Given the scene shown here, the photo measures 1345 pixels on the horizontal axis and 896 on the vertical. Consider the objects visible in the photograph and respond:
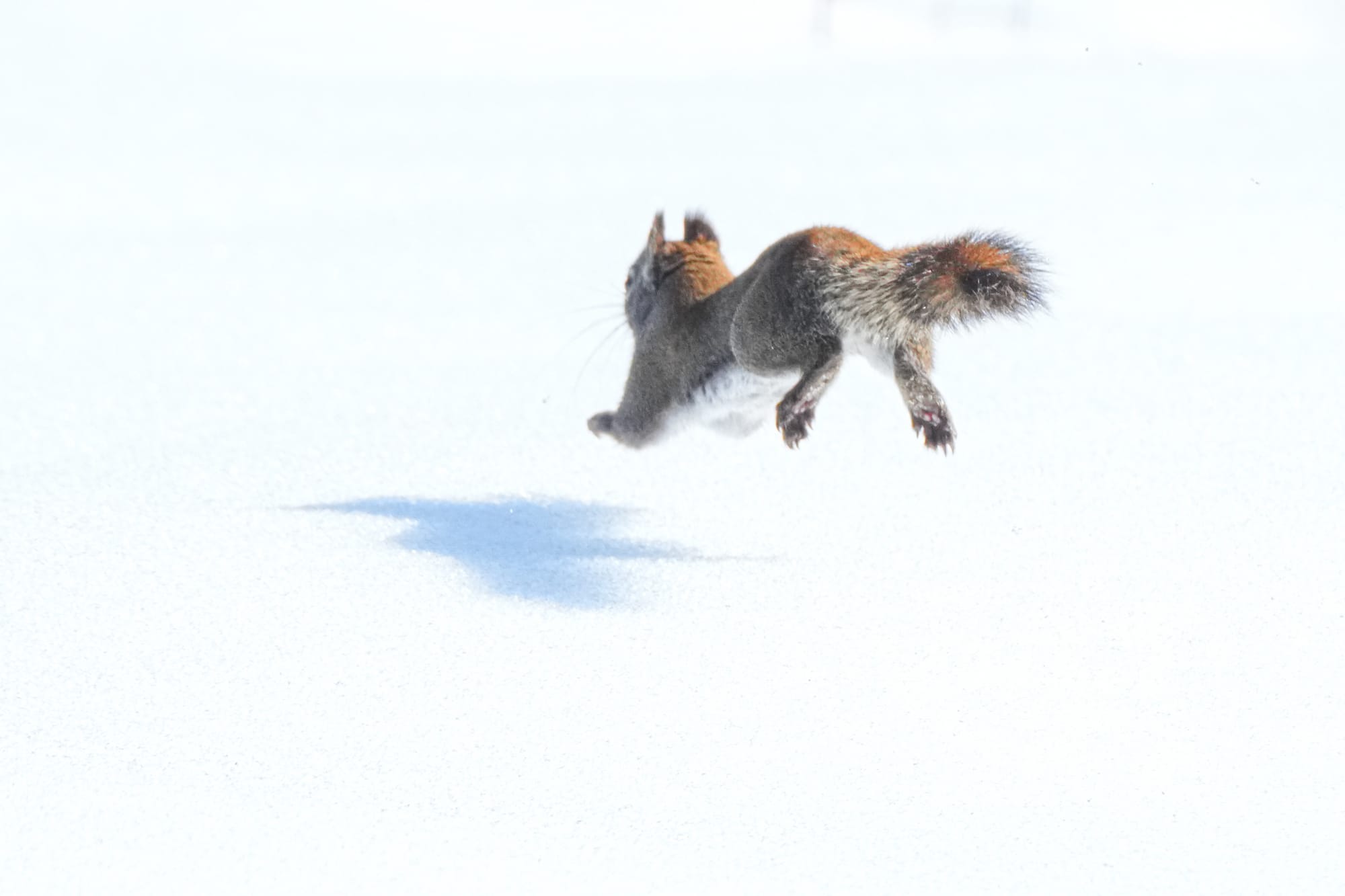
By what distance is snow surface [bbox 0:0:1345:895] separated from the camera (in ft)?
10.8

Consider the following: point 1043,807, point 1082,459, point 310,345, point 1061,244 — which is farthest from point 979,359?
point 1043,807

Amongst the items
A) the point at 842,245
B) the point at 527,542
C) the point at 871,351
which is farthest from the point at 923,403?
the point at 527,542

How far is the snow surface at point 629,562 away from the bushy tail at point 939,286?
0.83 metres

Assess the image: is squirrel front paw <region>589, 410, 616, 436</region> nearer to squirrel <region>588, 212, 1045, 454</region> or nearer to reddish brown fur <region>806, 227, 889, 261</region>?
squirrel <region>588, 212, 1045, 454</region>

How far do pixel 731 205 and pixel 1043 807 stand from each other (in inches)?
294

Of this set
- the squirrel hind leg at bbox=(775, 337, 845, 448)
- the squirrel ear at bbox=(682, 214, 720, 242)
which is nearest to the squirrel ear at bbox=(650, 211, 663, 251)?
the squirrel ear at bbox=(682, 214, 720, 242)

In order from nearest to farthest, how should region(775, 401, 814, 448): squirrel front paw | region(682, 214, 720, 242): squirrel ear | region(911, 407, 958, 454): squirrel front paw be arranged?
region(911, 407, 958, 454): squirrel front paw, region(775, 401, 814, 448): squirrel front paw, region(682, 214, 720, 242): squirrel ear

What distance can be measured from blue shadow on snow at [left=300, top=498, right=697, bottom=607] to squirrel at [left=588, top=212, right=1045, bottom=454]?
0.50 metres

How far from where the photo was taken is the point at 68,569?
479cm

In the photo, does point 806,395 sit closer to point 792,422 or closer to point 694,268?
point 792,422

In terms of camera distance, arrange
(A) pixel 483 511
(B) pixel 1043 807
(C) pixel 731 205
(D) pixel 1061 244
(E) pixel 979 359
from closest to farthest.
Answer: (B) pixel 1043 807, (A) pixel 483 511, (E) pixel 979 359, (D) pixel 1061 244, (C) pixel 731 205

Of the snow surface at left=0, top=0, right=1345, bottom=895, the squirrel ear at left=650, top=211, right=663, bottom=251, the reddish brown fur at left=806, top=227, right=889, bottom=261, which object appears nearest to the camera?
the snow surface at left=0, top=0, right=1345, bottom=895

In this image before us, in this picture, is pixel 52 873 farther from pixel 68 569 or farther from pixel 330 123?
pixel 330 123

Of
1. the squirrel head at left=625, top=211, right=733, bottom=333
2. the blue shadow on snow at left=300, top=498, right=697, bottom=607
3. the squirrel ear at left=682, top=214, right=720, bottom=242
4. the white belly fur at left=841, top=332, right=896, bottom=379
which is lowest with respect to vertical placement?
the blue shadow on snow at left=300, top=498, right=697, bottom=607
